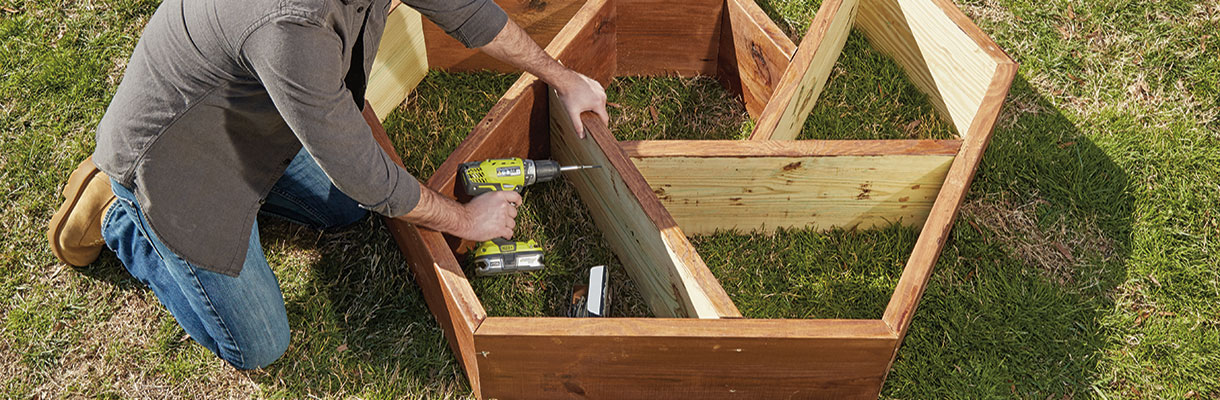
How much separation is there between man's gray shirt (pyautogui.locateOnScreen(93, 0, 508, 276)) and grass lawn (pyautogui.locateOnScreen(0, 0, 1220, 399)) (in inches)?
25.6

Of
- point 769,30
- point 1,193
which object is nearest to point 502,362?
point 769,30

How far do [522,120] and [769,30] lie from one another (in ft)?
3.55

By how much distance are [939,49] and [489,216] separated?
2.03m

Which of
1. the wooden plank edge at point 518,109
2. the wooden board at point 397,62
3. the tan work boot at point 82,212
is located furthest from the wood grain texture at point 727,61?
the tan work boot at point 82,212

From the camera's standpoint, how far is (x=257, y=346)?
310 cm

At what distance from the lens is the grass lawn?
3254mm

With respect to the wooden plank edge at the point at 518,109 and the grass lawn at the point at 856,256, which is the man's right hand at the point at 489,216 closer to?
the wooden plank edge at the point at 518,109

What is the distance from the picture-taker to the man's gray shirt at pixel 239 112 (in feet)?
7.06

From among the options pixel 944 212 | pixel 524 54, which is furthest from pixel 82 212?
pixel 944 212

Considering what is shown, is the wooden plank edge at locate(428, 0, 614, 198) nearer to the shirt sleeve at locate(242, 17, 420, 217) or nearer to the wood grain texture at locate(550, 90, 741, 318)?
the wood grain texture at locate(550, 90, 741, 318)

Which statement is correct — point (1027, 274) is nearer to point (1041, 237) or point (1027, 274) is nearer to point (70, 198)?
point (1041, 237)

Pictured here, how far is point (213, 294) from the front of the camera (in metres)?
3.01

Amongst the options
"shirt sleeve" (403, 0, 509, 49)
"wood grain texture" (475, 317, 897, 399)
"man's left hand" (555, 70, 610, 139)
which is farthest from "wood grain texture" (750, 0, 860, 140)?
"shirt sleeve" (403, 0, 509, 49)

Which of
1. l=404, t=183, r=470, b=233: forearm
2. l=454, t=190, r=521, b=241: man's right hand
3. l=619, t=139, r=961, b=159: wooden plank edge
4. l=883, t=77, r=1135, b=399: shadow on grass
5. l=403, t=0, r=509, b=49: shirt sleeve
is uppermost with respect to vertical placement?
l=403, t=0, r=509, b=49: shirt sleeve
